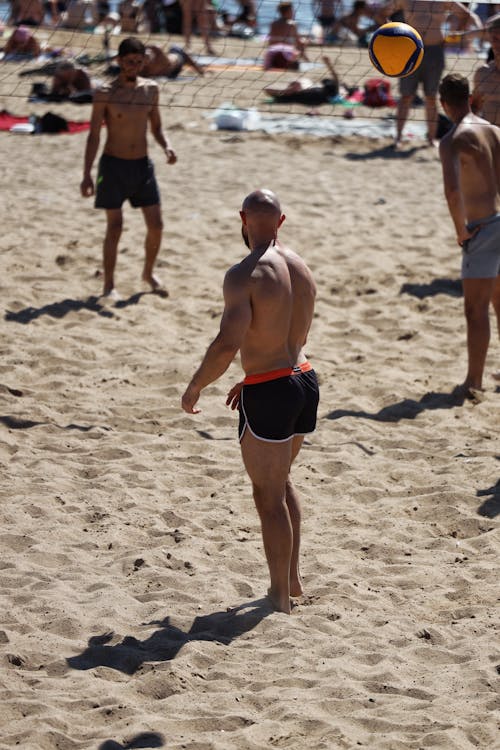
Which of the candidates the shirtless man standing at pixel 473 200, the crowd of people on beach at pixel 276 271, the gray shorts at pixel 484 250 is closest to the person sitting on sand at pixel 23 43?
the crowd of people on beach at pixel 276 271

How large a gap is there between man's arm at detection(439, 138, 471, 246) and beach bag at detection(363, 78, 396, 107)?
8.32 m

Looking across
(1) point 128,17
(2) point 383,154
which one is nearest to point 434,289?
(2) point 383,154

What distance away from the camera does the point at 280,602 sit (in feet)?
15.0

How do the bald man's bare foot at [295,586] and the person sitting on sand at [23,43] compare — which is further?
the person sitting on sand at [23,43]

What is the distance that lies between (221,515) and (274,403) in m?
1.34

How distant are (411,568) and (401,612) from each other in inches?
15.9

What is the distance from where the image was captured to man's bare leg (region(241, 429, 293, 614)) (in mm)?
4367

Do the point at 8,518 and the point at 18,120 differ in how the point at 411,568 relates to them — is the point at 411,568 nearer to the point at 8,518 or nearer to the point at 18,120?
the point at 8,518

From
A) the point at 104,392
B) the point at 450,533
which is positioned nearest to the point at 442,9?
the point at 104,392

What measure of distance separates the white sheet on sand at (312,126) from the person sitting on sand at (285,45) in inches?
63.7

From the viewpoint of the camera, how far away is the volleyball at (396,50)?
20.0 feet

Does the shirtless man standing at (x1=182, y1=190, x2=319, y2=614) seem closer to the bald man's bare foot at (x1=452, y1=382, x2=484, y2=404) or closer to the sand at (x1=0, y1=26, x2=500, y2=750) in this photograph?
the sand at (x1=0, y1=26, x2=500, y2=750)

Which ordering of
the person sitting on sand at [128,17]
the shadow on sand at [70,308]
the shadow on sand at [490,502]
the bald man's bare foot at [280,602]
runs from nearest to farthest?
the bald man's bare foot at [280,602] → the shadow on sand at [490,502] → the shadow on sand at [70,308] → the person sitting on sand at [128,17]

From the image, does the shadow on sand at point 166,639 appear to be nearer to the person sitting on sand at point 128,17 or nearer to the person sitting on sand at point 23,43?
the person sitting on sand at point 23,43
